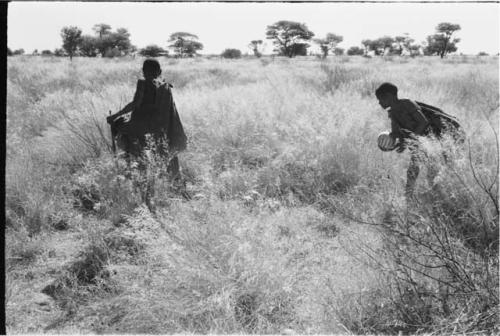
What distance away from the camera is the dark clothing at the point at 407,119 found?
10.5ft

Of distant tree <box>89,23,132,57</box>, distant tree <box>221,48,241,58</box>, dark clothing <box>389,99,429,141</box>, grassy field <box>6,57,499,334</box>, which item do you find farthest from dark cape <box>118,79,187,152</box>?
distant tree <box>221,48,241,58</box>

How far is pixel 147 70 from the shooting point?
3.68 meters

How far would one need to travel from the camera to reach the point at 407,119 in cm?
326

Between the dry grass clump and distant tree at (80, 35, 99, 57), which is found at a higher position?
distant tree at (80, 35, 99, 57)

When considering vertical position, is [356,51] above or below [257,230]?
above

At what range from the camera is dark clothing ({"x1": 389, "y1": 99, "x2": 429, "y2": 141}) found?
10.5 ft

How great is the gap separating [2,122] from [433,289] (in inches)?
90.9

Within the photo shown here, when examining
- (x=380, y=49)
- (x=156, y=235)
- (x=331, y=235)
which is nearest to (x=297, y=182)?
(x=331, y=235)

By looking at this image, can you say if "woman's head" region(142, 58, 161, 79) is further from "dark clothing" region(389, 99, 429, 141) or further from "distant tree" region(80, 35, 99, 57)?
"distant tree" region(80, 35, 99, 57)

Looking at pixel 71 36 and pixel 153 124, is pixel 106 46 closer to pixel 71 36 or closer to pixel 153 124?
pixel 71 36

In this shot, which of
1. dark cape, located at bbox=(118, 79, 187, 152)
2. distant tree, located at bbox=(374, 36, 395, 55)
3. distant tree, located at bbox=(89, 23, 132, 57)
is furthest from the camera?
distant tree, located at bbox=(374, 36, 395, 55)

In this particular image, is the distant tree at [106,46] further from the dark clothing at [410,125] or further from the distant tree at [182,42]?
the dark clothing at [410,125]

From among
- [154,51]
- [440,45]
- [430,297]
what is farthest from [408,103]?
[440,45]

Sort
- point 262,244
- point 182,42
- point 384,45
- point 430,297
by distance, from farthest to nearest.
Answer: point 384,45 → point 182,42 → point 262,244 → point 430,297
